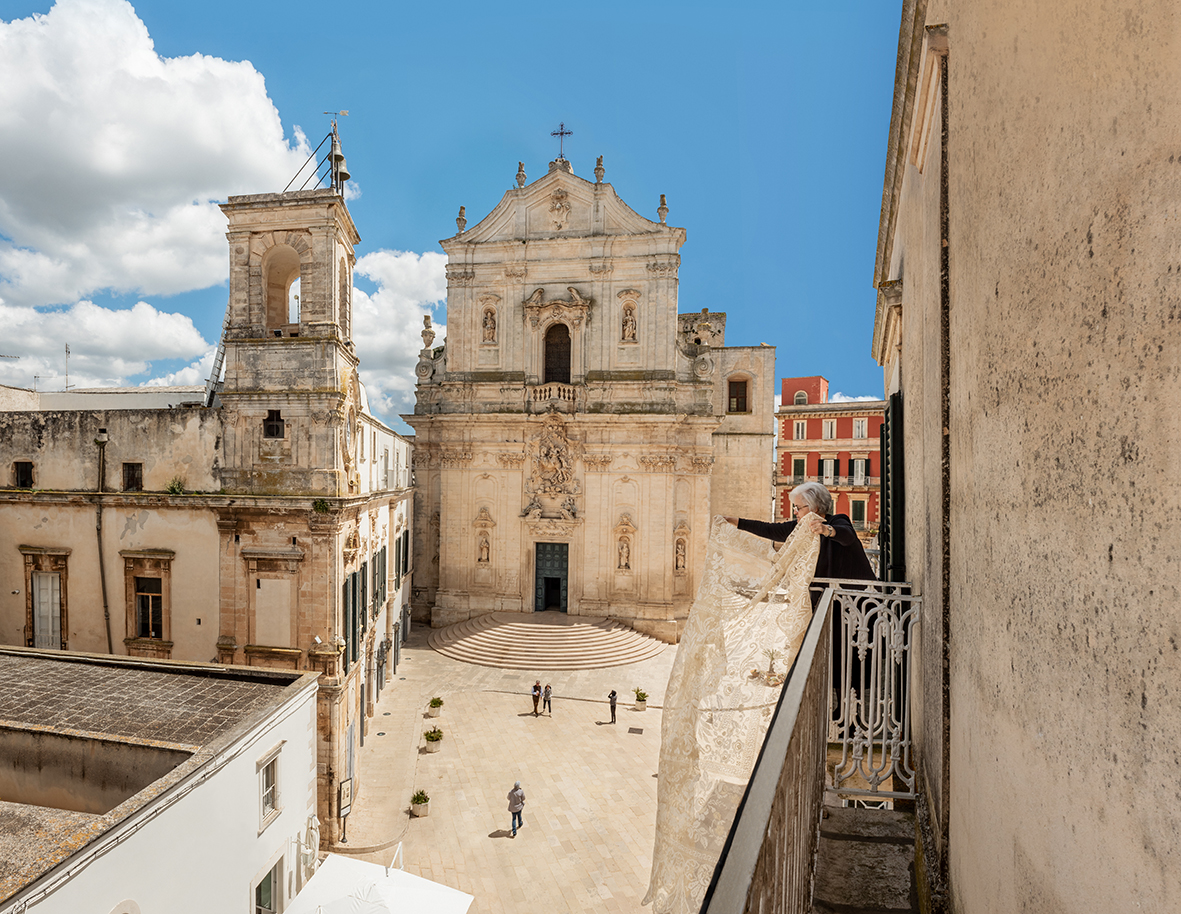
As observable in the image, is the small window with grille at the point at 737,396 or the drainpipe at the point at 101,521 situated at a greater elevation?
the small window with grille at the point at 737,396

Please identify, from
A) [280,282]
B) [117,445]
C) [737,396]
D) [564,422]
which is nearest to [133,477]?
[117,445]

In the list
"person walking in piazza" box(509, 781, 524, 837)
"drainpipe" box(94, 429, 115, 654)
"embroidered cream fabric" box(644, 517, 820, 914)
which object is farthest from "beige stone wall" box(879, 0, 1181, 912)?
"drainpipe" box(94, 429, 115, 654)

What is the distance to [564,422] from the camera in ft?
75.2

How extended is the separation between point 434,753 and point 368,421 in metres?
8.11

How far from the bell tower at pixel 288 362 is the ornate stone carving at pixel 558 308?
33.7 ft

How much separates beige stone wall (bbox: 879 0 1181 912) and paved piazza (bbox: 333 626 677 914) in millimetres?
9503

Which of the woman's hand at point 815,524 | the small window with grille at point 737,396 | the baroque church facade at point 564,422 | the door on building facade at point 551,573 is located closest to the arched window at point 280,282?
the baroque church facade at point 564,422

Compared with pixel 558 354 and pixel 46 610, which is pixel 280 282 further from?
pixel 558 354

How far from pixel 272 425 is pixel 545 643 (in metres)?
11.2

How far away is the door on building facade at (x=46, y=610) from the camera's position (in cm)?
1362

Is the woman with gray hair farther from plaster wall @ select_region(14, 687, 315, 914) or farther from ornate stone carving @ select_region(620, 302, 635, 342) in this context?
ornate stone carving @ select_region(620, 302, 635, 342)

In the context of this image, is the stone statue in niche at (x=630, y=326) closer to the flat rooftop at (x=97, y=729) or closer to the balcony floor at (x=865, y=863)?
the flat rooftop at (x=97, y=729)

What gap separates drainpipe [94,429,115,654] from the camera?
44.0ft

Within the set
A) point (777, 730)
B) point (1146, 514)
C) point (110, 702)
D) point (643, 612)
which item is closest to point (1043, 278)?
point (1146, 514)
